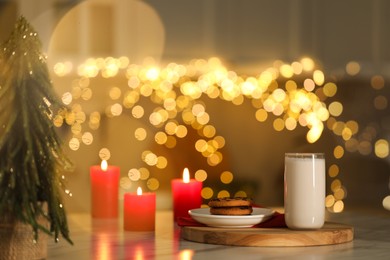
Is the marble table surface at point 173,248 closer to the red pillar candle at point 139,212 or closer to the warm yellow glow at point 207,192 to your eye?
the red pillar candle at point 139,212

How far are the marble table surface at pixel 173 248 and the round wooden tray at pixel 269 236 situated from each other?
0.04ft

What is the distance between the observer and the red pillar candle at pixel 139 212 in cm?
172

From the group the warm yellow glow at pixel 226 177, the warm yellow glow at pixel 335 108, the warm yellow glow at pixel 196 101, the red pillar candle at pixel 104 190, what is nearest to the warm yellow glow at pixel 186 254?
the red pillar candle at pixel 104 190

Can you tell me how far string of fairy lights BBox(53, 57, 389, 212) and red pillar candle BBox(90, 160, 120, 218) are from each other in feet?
2.70

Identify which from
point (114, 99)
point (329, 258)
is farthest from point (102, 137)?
point (329, 258)

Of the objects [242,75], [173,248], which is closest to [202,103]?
[242,75]

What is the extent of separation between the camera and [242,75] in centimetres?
299

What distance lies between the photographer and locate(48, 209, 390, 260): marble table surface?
4.48 feet

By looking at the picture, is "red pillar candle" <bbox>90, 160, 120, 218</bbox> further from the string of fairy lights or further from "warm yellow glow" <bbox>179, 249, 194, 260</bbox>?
the string of fairy lights

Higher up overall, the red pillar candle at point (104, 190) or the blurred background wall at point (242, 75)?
the blurred background wall at point (242, 75)

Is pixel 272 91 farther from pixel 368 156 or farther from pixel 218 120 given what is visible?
pixel 368 156

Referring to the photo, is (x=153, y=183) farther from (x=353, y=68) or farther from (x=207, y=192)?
(x=353, y=68)

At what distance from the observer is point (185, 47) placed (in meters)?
2.93

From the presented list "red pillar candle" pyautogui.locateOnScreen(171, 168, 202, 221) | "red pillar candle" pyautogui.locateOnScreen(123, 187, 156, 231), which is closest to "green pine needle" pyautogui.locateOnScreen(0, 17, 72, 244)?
"red pillar candle" pyautogui.locateOnScreen(123, 187, 156, 231)
